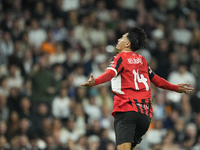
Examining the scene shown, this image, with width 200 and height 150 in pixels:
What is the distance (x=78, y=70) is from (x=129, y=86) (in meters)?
6.01

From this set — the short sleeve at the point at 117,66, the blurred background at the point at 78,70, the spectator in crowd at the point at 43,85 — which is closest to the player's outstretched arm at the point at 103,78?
the short sleeve at the point at 117,66

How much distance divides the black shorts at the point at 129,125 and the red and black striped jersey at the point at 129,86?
0.20 ft

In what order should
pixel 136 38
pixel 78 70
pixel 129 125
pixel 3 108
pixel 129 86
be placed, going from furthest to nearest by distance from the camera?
pixel 78 70 < pixel 3 108 < pixel 136 38 < pixel 129 86 < pixel 129 125

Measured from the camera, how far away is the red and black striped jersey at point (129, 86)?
15.9ft

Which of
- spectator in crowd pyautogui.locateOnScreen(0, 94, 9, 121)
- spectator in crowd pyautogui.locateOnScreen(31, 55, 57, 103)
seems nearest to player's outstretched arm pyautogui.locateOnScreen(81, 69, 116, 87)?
spectator in crowd pyautogui.locateOnScreen(0, 94, 9, 121)

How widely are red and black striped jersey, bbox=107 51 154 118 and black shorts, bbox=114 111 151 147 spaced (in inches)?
2.4

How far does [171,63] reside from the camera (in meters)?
12.0

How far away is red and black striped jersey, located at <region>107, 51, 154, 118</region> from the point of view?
4.84 metres

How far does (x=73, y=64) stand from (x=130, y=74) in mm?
6185

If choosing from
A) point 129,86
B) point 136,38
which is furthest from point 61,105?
point 129,86

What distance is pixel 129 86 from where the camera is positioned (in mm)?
4871

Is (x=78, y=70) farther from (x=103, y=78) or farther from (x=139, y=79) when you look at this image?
(x=103, y=78)

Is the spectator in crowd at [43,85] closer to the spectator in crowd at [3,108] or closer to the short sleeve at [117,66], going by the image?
the spectator in crowd at [3,108]

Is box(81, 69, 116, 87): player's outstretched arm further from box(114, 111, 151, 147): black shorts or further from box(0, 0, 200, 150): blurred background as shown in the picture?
box(0, 0, 200, 150): blurred background
